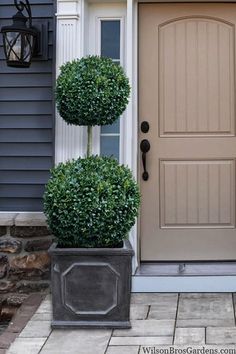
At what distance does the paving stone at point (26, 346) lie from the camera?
8.63 ft

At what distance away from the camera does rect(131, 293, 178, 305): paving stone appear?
3332mm

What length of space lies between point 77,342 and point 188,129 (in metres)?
1.73

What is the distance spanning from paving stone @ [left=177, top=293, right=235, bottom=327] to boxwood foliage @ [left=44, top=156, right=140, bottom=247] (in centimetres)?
60

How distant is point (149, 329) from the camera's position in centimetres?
288

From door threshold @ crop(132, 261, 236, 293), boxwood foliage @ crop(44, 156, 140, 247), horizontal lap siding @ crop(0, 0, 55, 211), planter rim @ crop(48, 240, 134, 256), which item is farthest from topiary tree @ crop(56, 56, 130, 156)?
door threshold @ crop(132, 261, 236, 293)

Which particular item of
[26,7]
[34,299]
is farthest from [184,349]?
[26,7]

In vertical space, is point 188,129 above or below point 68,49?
below

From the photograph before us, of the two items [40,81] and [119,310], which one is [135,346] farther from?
[40,81]

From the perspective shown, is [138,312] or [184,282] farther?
[184,282]

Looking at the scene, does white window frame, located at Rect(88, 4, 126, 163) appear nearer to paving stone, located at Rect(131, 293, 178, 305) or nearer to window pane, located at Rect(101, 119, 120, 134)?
window pane, located at Rect(101, 119, 120, 134)

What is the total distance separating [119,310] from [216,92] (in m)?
1.72

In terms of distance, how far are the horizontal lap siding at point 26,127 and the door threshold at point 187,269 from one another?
0.87 metres

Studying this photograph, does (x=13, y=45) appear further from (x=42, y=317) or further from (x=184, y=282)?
(x=184, y=282)

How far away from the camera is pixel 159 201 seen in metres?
3.79
